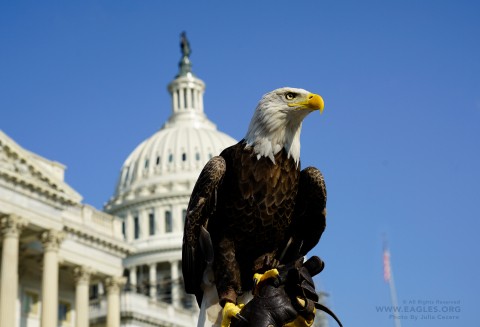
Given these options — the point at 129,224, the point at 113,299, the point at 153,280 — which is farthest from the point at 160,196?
the point at 113,299

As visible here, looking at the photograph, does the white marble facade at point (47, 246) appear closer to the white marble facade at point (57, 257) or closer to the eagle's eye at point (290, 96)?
the white marble facade at point (57, 257)

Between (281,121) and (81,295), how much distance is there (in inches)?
1786

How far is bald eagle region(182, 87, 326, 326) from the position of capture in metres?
7.08

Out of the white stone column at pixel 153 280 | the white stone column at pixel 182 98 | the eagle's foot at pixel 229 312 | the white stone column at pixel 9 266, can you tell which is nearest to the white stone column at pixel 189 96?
the white stone column at pixel 182 98

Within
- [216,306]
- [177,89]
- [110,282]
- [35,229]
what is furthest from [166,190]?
[216,306]

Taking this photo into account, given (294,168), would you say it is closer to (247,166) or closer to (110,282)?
(247,166)

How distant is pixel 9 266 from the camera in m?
44.3

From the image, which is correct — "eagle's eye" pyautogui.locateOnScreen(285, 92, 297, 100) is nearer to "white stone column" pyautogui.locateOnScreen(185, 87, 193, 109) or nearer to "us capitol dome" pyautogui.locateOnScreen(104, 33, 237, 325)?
"us capitol dome" pyautogui.locateOnScreen(104, 33, 237, 325)

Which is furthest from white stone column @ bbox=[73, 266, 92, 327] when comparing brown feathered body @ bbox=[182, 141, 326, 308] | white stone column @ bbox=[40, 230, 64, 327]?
brown feathered body @ bbox=[182, 141, 326, 308]

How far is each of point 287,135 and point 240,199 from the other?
61cm

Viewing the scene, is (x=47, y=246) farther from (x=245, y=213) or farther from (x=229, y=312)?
(x=229, y=312)

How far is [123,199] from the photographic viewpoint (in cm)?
10638

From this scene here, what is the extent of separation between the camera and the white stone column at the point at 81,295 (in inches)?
1981

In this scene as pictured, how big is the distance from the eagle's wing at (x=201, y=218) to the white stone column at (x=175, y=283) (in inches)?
3144
